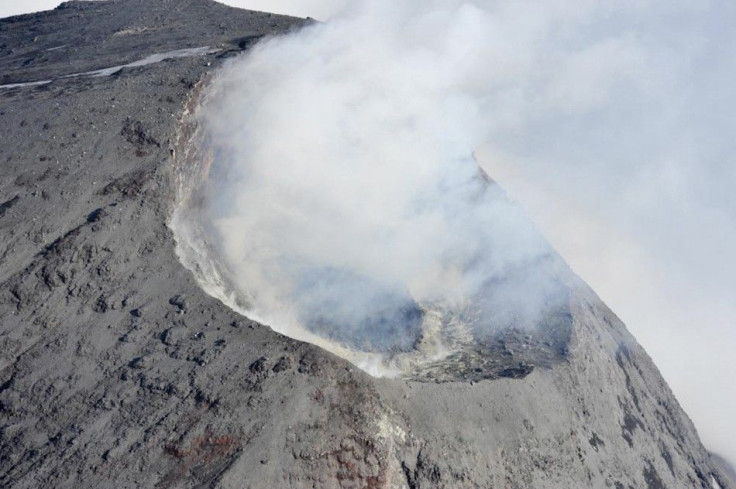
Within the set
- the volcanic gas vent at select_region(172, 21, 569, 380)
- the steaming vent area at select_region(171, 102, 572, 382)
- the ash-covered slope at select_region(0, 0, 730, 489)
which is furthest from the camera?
the volcanic gas vent at select_region(172, 21, 569, 380)

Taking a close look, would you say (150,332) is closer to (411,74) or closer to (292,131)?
(292,131)

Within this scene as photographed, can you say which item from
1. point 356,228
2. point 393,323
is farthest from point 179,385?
point 356,228

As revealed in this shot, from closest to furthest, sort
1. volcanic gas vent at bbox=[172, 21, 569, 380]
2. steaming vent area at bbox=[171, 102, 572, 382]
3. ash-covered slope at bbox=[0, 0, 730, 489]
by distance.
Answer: ash-covered slope at bbox=[0, 0, 730, 489], steaming vent area at bbox=[171, 102, 572, 382], volcanic gas vent at bbox=[172, 21, 569, 380]

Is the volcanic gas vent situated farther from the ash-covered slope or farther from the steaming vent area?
the ash-covered slope

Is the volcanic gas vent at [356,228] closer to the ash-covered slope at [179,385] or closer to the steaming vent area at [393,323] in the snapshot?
the steaming vent area at [393,323]

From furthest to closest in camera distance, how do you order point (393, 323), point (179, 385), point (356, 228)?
point (356, 228) < point (393, 323) < point (179, 385)

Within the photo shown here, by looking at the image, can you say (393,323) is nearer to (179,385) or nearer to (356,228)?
(356,228)

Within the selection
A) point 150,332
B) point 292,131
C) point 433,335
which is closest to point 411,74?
point 292,131

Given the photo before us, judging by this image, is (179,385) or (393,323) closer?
(179,385)
